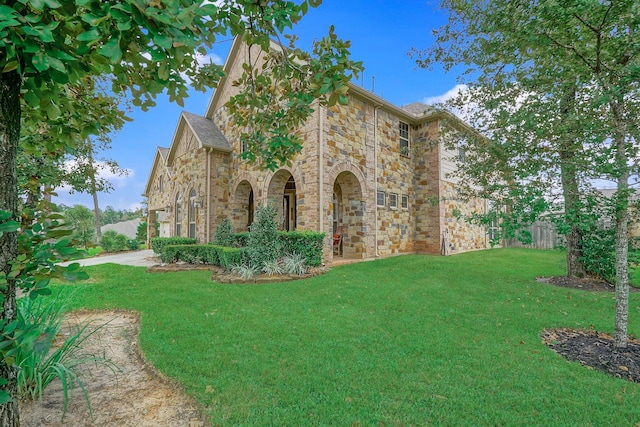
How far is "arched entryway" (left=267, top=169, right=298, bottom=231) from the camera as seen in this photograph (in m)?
11.2

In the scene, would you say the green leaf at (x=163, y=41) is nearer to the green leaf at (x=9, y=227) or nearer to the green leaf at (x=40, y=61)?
the green leaf at (x=40, y=61)

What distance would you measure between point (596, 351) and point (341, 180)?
8.48m

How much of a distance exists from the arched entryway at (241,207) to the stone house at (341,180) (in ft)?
0.15

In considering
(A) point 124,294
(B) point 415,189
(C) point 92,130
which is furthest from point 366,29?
(A) point 124,294

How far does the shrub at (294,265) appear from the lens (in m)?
8.18

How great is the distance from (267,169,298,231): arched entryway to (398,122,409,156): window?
4.92 m

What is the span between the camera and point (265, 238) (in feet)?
27.8

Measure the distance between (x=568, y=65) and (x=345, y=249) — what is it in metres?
8.54

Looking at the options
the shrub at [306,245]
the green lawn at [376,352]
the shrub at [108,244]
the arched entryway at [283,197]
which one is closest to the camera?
the green lawn at [376,352]

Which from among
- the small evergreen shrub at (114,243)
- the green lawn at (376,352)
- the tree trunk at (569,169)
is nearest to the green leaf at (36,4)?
the green lawn at (376,352)

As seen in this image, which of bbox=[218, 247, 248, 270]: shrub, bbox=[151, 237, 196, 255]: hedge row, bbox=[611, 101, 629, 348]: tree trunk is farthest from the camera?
bbox=[151, 237, 196, 255]: hedge row

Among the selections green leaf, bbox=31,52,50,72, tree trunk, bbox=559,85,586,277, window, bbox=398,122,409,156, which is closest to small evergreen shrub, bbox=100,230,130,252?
window, bbox=398,122,409,156

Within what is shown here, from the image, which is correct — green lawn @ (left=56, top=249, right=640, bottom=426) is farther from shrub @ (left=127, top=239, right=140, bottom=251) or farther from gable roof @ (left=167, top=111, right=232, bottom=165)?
shrub @ (left=127, top=239, right=140, bottom=251)

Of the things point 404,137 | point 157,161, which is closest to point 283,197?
point 404,137
